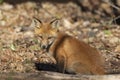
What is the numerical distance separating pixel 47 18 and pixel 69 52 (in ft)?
23.8

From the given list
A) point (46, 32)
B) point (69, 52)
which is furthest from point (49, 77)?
point (46, 32)

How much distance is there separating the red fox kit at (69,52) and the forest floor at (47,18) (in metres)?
0.73

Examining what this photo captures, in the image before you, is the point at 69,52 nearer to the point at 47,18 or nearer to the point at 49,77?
the point at 49,77

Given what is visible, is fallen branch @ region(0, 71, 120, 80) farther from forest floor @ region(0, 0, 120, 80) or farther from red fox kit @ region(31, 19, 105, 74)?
forest floor @ region(0, 0, 120, 80)

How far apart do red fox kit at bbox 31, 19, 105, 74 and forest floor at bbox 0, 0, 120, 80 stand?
2.38 feet

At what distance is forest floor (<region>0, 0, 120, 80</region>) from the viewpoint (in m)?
9.66

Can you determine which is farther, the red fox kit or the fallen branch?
the red fox kit

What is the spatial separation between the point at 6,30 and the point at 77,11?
15.7 feet

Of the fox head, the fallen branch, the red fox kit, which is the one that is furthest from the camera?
the fox head

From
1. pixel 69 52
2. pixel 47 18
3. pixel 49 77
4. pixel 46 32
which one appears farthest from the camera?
pixel 47 18

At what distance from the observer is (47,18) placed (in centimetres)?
1554

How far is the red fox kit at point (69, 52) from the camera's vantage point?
7.98 m

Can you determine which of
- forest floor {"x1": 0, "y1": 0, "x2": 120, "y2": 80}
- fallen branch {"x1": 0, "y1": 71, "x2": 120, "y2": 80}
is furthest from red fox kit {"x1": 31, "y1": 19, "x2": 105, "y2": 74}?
forest floor {"x1": 0, "y1": 0, "x2": 120, "y2": 80}

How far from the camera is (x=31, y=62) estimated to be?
9.59m
